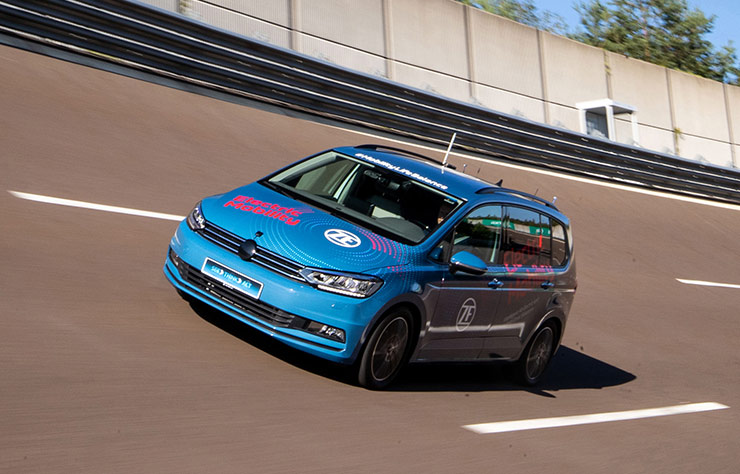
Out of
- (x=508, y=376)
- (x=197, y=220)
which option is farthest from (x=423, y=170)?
(x=508, y=376)

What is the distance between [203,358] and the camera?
6.02m

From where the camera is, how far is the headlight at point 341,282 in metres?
6.12

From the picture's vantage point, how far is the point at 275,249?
6227 millimetres

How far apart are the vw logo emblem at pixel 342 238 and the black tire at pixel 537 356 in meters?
2.80

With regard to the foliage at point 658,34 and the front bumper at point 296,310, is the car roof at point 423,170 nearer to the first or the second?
the front bumper at point 296,310

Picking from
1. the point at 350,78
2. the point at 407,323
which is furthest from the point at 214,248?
the point at 350,78

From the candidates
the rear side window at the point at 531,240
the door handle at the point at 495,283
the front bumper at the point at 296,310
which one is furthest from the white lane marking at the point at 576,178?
the front bumper at the point at 296,310

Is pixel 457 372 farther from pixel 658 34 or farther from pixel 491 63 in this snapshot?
pixel 658 34

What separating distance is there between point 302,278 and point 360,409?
929mm

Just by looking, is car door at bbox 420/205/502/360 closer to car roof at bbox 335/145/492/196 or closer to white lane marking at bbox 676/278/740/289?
Result: car roof at bbox 335/145/492/196

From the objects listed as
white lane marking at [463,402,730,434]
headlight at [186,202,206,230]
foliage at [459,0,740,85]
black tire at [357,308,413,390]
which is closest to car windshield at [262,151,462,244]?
black tire at [357,308,413,390]

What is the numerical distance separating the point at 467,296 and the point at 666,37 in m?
50.1

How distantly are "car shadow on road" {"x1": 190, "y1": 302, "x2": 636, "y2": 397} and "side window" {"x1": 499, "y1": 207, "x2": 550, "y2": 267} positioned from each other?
37.9 inches

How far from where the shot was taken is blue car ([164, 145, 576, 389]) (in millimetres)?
6148
